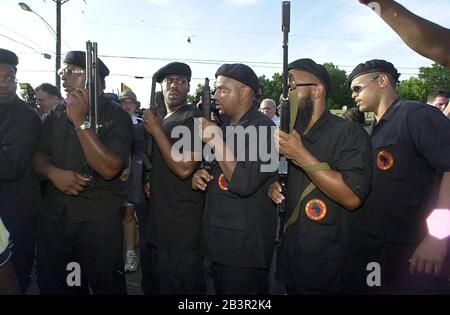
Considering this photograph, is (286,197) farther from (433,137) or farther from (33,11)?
(33,11)

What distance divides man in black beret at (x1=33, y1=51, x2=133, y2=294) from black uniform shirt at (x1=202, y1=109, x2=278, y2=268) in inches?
29.3

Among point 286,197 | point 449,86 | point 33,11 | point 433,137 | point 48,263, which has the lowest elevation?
point 48,263

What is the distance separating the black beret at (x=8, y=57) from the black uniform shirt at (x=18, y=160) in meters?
0.28

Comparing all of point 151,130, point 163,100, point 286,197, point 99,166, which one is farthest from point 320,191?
point 163,100

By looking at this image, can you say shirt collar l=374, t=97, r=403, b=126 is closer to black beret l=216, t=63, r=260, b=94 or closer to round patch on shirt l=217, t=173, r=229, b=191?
black beret l=216, t=63, r=260, b=94

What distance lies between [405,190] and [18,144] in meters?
2.76

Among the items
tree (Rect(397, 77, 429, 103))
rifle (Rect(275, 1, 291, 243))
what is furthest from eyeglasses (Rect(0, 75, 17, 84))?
tree (Rect(397, 77, 429, 103))

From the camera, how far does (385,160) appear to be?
2.47m

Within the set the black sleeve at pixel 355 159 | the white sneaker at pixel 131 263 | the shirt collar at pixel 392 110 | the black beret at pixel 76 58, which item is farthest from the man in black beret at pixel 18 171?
the shirt collar at pixel 392 110

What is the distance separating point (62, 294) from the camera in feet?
8.63

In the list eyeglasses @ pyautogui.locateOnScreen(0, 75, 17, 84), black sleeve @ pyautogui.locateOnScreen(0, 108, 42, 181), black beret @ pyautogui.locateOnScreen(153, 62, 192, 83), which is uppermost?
black beret @ pyautogui.locateOnScreen(153, 62, 192, 83)

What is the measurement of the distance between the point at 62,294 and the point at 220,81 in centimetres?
196

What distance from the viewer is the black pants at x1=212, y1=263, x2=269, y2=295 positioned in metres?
2.24

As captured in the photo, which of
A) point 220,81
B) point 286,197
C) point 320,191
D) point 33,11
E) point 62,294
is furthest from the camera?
point 33,11
